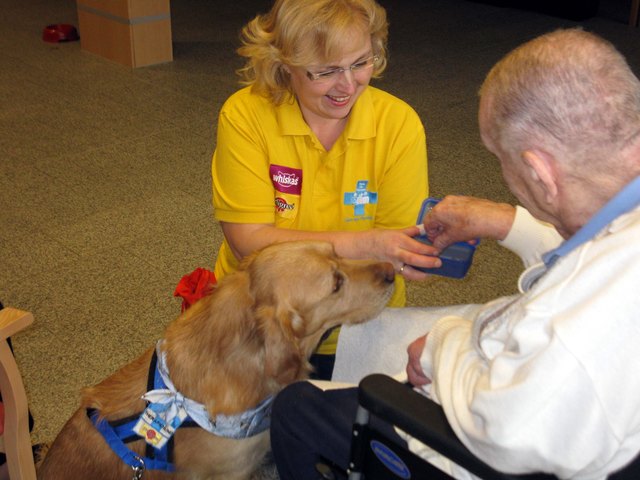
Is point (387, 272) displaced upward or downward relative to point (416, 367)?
downward

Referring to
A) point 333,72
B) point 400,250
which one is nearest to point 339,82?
point 333,72

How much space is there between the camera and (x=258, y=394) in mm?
1710

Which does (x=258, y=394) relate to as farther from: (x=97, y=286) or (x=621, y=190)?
(x=97, y=286)

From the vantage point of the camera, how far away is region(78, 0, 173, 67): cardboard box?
17.4 ft

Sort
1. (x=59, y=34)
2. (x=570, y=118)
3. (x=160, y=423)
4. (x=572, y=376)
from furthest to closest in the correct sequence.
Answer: (x=59, y=34)
(x=160, y=423)
(x=570, y=118)
(x=572, y=376)

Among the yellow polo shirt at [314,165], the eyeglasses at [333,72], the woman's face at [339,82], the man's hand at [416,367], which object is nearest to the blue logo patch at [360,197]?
the yellow polo shirt at [314,165]

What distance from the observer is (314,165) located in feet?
6.66

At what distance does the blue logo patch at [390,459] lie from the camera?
1.24 meters

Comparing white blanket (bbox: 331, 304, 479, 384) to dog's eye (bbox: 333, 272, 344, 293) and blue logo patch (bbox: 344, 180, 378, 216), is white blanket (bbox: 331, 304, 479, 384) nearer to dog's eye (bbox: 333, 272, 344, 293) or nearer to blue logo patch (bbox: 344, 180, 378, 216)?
dog's eye (bbox: 333, 272, 344, 293)

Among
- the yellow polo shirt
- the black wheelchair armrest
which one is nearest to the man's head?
the black wheelchair armrest

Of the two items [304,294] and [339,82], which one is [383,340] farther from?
[339,82]

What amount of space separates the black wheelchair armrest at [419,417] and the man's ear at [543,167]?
371mm

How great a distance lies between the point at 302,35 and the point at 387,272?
61 cm

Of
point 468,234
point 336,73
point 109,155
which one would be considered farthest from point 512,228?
point 109,155
